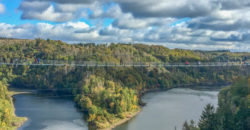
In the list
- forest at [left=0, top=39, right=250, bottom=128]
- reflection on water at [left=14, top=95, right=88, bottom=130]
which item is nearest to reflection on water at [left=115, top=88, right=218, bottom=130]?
forest at [left=0, top=39, right=250, bottom=128]

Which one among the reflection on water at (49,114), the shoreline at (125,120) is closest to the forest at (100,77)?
the shoreline at (125,120)

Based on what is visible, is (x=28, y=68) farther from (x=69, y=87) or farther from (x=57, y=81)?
(x=69, y=87)

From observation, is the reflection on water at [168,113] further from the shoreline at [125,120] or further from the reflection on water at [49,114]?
the reflection on water at [49,114]

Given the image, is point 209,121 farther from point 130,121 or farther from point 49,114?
point 49,114

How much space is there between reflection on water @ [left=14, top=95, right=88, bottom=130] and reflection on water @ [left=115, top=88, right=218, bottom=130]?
3347 millimetres

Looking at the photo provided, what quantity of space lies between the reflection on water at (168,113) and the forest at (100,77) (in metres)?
1.10

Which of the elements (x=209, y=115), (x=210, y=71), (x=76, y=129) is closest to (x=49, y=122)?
(x=76, y=129)

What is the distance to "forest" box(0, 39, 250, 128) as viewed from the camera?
816 inches

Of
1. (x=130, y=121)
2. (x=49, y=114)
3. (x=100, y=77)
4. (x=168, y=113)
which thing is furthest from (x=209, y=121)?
(x=100, y=77)

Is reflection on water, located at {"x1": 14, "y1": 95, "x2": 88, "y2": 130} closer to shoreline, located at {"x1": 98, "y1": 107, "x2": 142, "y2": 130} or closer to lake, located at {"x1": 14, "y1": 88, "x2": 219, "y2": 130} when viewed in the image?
lake, located at {"x1": 14, "y1": 88, "x2": 219, "y2": 130}

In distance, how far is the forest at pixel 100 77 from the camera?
20.7 meters

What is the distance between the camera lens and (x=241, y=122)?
1065cm

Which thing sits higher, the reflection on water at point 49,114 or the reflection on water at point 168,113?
the reflection on water at point 49,114

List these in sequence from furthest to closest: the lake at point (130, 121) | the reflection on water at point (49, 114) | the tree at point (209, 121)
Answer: the lake at point (130, 121) → the reflection on water at point (49, 114) → the tree at point (209, 121)
